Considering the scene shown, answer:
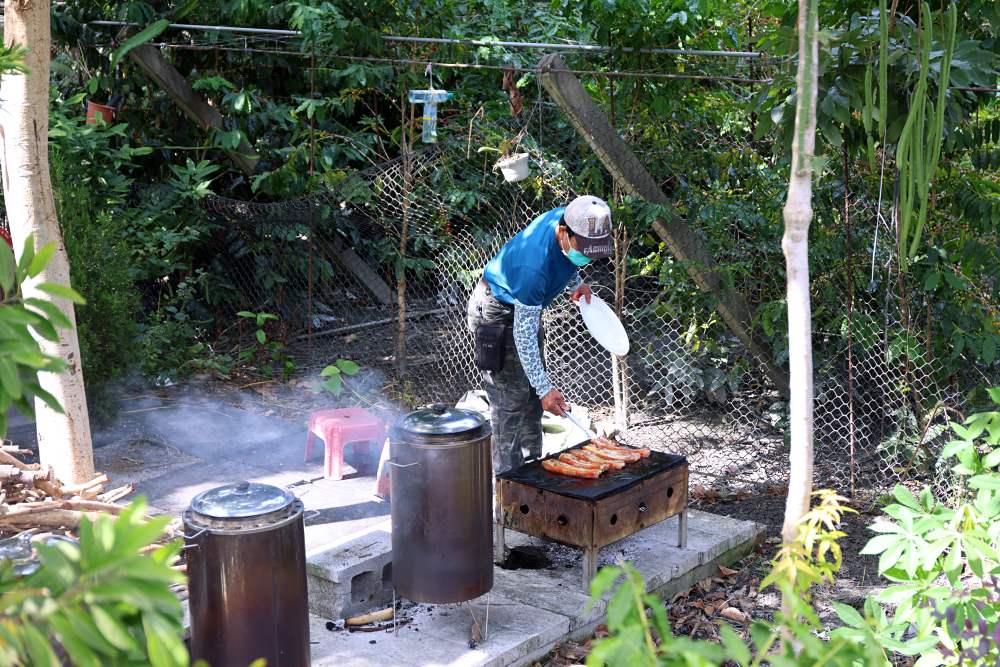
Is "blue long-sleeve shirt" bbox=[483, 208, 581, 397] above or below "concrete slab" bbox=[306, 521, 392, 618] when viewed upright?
above

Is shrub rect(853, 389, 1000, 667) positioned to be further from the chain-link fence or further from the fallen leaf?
the chain-link fence

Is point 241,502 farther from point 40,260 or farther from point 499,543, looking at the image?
point 40,260

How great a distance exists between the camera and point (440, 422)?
170 inches

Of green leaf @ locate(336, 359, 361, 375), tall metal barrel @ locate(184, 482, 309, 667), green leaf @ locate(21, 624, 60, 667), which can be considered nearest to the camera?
green leaf @ locate(21, 624, 60, 667)

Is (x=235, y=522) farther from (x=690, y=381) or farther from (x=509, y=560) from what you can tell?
(x=690, y=381)

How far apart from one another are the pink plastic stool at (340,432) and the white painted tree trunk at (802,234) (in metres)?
4.21

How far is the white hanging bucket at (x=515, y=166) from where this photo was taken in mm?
6633

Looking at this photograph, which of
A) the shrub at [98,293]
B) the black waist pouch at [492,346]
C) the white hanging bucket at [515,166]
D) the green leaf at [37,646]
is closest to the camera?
the green leaf at [37,646]

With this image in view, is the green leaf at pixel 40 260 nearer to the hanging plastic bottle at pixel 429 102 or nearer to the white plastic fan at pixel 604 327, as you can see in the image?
the white plastic fan at pixel 604 327

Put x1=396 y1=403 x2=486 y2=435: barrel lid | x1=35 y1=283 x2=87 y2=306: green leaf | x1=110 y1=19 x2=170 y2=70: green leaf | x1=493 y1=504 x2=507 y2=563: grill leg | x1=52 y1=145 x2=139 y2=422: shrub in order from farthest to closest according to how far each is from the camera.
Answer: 1. x1=110 y1=19 x2=170 y2=70: green leaf
2. x1=52 y1=145 x2=139 y2=422: shrub
3. x1=493 y1=504 x2=507 y2=563: grill leg
4. x1=396 y1=403 x2=486 y2=435: barrel lid
5. x1=35 y1=283 x2=87 y2=306: green leaf

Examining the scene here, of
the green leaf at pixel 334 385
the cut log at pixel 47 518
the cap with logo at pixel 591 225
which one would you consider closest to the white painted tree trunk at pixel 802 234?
the cap with logo at pixel 591 225

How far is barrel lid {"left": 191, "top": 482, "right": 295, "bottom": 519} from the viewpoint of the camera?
3584 mm

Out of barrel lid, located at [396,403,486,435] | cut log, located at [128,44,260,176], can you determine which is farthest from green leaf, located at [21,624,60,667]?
cut log, located at [128,44,260,176]

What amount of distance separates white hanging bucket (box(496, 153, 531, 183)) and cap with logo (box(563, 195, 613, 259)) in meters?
1.43
